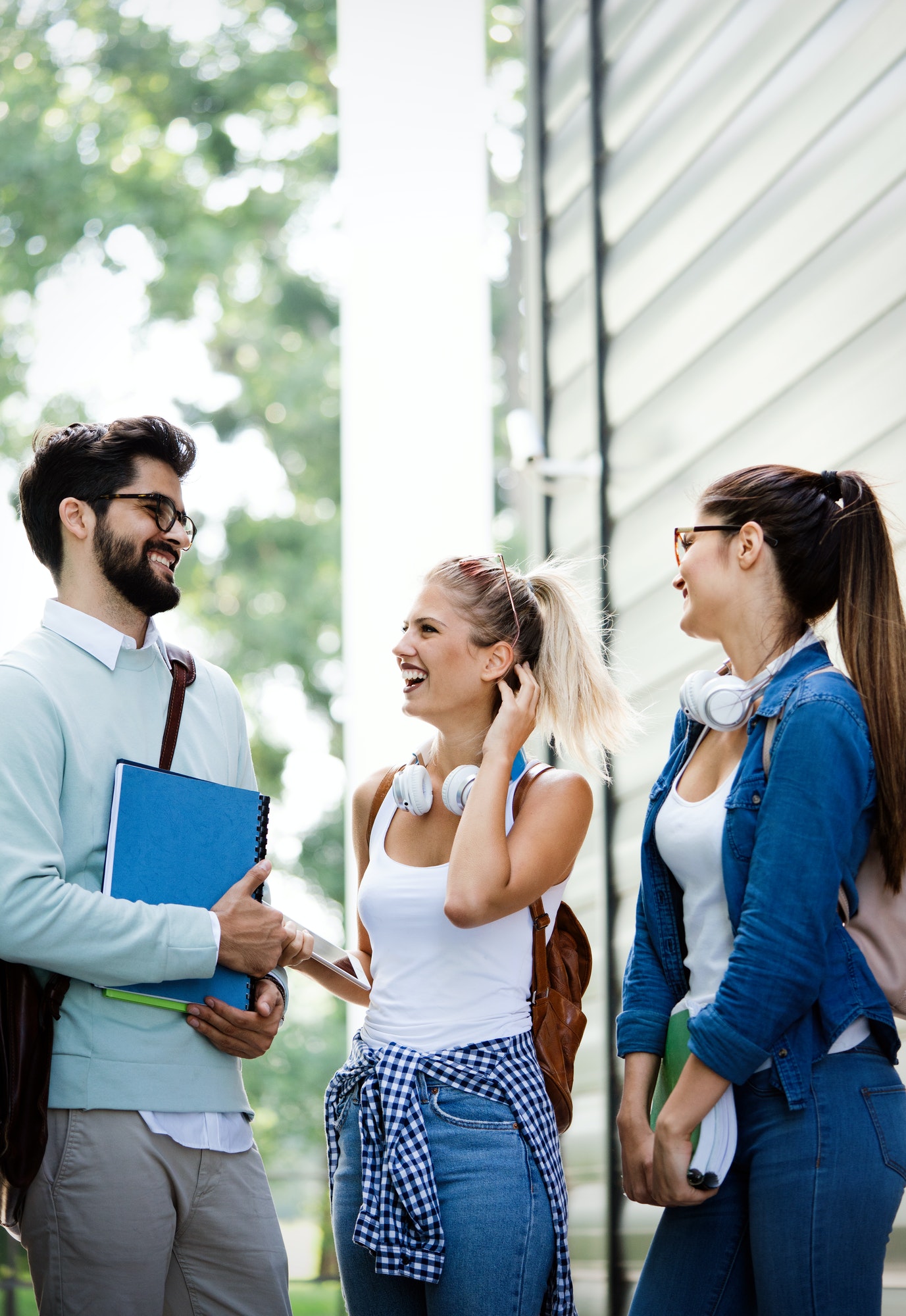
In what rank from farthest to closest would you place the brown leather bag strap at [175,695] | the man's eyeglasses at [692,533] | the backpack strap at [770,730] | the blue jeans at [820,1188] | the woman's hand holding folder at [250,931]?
the brown leather bag strap at [175,695], the woman's hand holding folder at [250,931], the man's eyeglasses at [692,533], the backpack strap at [770,730], the blue jeans at [820,1188]

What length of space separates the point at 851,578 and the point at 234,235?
26.7ft

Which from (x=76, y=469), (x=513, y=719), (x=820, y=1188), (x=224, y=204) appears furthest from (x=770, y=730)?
(x=224, y=204)

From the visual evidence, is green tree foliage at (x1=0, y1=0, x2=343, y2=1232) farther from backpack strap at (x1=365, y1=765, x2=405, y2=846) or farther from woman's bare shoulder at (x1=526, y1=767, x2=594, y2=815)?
woman's bare shoulder at (x1=526, y1=767, x2=594, y2=815)

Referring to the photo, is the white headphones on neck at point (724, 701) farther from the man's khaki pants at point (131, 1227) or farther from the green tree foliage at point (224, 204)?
the green tree foliage at point (224, 204)

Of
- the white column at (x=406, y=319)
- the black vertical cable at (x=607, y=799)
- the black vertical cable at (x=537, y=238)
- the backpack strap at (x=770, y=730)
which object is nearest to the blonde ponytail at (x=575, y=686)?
the backpack strap at (x=770, y=730)

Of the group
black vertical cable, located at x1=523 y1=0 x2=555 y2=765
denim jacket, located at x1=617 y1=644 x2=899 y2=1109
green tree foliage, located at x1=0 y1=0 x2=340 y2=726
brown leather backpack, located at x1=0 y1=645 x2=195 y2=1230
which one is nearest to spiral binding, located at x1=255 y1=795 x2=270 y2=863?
brown leather backpack, located at x1=0 y1=645 x2=195 y2=1230

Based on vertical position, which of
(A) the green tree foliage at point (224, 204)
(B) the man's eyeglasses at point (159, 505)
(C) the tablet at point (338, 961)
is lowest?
(C) the tablet at point (338, 961)

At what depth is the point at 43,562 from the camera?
2256mm

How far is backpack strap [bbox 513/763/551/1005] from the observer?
2.11 m

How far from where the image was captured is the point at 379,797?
2305 millimetres

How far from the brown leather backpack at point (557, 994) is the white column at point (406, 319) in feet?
5.55

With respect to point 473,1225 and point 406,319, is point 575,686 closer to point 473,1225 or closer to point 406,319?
point 473,1225

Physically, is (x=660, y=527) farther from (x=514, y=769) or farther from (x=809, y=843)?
(x=809, y=843)

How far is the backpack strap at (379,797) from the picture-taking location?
2.30 meters
